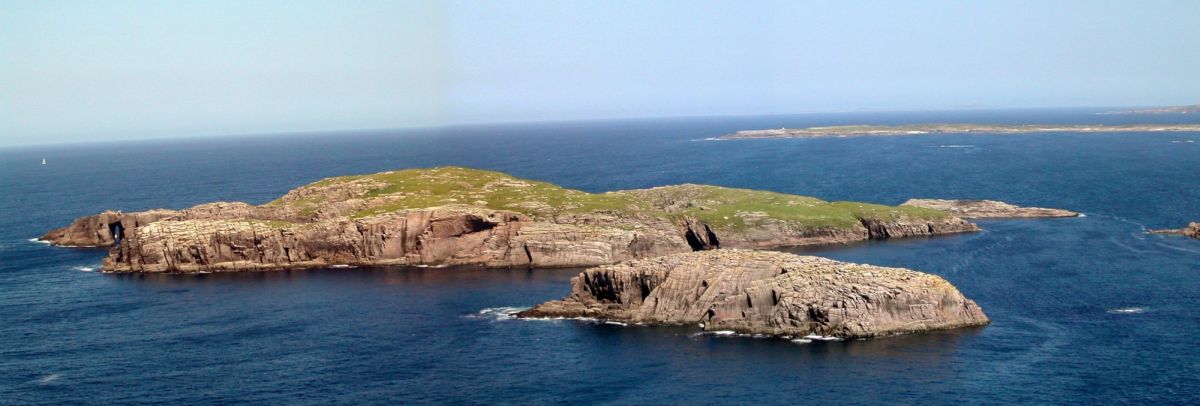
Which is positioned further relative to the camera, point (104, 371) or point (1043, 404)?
point (104, 371)

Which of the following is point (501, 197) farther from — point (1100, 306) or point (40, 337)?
point (1100, 306)

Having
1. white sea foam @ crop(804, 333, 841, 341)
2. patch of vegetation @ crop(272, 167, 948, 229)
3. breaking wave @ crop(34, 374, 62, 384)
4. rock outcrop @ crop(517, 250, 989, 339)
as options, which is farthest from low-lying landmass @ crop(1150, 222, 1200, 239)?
breaking wave @ crop(34, 374, 62, 384)

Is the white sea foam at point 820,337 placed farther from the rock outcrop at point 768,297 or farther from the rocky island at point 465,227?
the rocky island at point 465,227

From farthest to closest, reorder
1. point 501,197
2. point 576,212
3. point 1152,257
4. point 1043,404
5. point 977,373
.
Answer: point 501,197, point 576,212, point 1152,257, point 977,373, point 1043,404

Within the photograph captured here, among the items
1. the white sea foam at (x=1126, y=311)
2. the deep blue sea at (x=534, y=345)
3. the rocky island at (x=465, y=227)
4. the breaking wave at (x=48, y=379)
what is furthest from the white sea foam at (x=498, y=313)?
the white sea foam at (x=1126, y=311)

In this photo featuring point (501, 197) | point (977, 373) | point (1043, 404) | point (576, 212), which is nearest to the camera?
point (1043, 404)

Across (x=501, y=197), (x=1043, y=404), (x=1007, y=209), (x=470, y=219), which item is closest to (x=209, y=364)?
(x=470, y=219)

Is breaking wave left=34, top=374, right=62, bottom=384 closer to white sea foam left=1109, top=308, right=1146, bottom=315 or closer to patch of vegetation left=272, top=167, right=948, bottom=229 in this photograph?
patch of vegetation left=272, top=167, right=948, bottom=229
